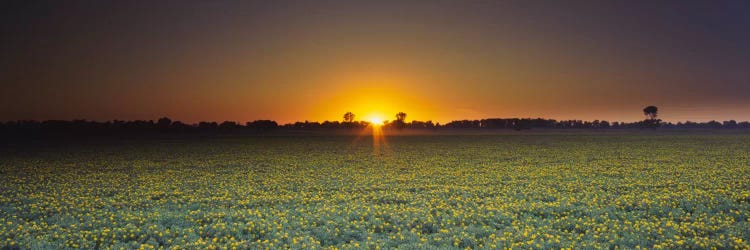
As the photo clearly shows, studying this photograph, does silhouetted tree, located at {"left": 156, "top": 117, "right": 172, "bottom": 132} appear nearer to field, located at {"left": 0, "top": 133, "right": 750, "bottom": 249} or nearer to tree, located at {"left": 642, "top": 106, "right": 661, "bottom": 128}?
field, located at {"left": 0, "top": 133, "right": 750, "bottom": 249}

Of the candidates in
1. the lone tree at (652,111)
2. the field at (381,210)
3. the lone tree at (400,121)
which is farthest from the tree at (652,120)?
the field at (381,210)

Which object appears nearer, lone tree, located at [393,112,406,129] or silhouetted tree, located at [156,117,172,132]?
silhouetted tree, located at [156,117,172,132]

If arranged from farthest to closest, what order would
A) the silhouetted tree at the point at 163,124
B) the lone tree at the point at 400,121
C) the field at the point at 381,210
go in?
the lone tree at the point at 400,121 < the silhouetted tree at the point at 163,124 < the field at the point at 381,210

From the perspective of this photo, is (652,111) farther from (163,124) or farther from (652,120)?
(163,124)

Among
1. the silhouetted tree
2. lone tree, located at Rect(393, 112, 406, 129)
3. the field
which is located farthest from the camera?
lone tree, located at Rect(393, 112, 406, 129)

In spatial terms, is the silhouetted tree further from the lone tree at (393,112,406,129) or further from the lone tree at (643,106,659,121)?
the lone tree at (643,106,659,121)

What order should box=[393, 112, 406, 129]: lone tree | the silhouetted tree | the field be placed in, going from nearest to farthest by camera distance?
1. the field
2. the silhouetted tree
3. box=[393, 112, 406, 129]: lone tree

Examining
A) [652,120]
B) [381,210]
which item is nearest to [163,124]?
[381,210]

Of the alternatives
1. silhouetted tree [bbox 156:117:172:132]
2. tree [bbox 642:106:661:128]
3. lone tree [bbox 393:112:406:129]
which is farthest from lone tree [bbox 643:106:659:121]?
silhouetted tree [bbox 156:117:172:132]

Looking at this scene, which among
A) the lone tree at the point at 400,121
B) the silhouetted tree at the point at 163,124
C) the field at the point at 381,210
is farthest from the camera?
the lone tree at the point at 400,121

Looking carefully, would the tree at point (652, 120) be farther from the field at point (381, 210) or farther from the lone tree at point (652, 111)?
the field at point (381, 210)

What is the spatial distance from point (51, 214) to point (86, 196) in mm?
3562

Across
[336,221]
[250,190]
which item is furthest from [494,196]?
[250,190]

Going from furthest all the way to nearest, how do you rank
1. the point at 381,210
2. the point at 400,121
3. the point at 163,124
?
the point at 400,121
the point at 163,124
the point at 381,210
